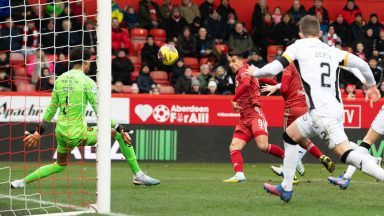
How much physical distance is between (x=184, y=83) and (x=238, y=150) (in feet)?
30.3

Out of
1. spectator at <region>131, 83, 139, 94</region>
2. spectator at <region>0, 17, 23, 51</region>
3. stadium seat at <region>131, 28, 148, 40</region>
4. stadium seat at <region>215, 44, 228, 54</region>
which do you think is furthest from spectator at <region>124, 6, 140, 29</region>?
spectator at <region>0, 17, 23, 51</region>

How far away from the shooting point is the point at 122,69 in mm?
23812

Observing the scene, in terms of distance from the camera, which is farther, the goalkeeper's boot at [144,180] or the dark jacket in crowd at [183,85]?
the dark jacket in crowd at [183,85]

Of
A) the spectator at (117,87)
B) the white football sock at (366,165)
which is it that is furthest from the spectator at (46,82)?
the white football sock at (366,165)

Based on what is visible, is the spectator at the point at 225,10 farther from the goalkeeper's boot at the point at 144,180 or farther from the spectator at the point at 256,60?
the goalkeeper's boot at the point at 144,180

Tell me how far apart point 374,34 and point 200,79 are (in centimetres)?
668

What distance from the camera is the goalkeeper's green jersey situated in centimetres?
1238

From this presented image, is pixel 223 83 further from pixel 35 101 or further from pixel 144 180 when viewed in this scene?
pixel 144 180

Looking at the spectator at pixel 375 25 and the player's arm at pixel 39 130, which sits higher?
the spectator at pixel 375 25

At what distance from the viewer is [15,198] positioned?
11.5 m

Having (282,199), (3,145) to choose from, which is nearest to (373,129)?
(282,199)

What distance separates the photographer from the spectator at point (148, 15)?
26.4m

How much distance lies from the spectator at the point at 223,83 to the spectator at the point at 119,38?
3134 millimetres

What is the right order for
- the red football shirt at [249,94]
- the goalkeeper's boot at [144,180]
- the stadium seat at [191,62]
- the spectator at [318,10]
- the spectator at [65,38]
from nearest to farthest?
1. the goalkeeper's boot at [144,180]
2. the red football shirt at [249,94]
3. the spectator at [65,38]
4. the stadium seat at [191,62]
5. the spectator at [318,10]
